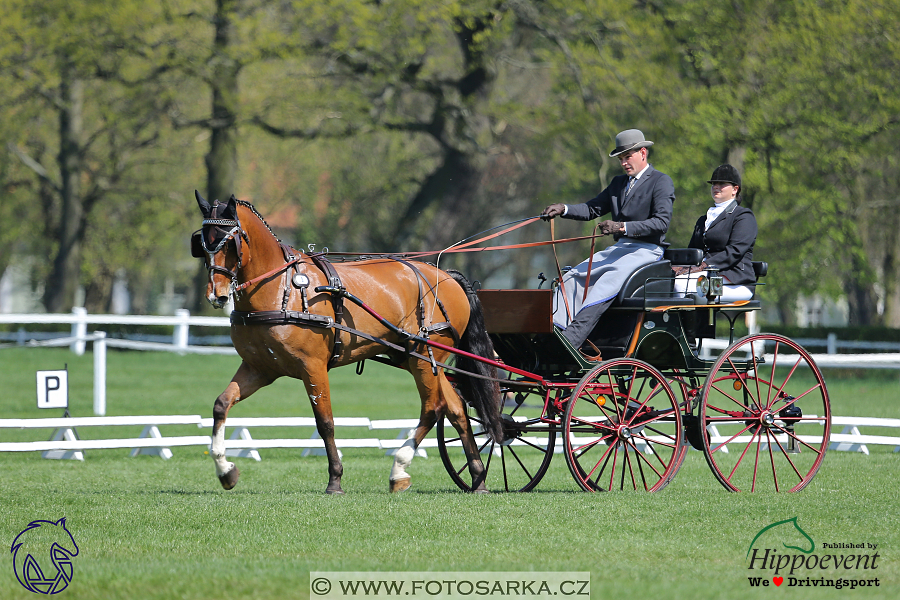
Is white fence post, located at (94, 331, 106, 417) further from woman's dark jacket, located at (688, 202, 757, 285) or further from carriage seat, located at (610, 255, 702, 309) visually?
woman's dark jacket, located at (688, 202, 757, 285)

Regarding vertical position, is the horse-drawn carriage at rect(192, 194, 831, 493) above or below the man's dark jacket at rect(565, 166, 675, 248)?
below

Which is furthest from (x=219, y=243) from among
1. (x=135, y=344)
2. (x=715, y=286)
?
(x=135, y=344)

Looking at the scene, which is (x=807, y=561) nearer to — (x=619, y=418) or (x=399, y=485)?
(x=619, y=418)

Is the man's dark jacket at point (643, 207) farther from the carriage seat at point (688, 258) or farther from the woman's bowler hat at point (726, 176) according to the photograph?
the woman's bowler hat at point (726, 176)

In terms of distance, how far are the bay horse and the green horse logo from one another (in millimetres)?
2385

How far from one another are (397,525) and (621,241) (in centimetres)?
321

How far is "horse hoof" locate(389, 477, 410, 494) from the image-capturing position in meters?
8.02

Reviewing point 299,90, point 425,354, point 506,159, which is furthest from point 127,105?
point 425,354

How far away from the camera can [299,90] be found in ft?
78.0

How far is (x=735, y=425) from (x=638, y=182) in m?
6.55

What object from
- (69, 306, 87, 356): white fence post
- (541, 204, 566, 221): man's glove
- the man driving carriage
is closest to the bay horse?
the man driving carriage

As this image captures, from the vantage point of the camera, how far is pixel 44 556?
554 centimetres

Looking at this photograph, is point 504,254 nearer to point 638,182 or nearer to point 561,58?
point 561,58

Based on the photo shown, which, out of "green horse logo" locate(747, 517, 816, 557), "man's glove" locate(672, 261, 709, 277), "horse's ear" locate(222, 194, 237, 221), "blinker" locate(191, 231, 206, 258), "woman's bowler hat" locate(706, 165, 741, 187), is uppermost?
"woman's bowler hat" locate(706, 165, 741, 187)
